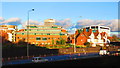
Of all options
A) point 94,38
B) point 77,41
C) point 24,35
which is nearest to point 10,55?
point 24,35

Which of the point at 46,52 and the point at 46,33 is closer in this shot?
the point at 46,52

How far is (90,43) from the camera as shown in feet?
279

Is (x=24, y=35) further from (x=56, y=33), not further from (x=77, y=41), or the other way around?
(x=77, y=41)

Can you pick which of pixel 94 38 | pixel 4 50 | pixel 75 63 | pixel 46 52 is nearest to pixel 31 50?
pixel 46 52

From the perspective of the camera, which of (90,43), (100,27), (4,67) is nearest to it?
(4,67)

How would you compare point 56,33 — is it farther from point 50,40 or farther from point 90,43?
point 90,43

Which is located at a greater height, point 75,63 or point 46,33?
point 46,33

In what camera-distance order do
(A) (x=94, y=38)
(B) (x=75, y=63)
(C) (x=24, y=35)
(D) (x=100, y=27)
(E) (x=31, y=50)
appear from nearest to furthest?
(B) (x=75, y=63)
(E) (x=31, y=50)
(C) (x=24, y=35)
(A) (x=94, y=38)
(D) (x=100, y=27)

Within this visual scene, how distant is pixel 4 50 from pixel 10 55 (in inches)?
128

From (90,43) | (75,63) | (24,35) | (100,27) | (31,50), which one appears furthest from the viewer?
(100,27)

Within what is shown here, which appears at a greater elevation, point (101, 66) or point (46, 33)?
point (46, 33)

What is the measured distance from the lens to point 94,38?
9525 cm

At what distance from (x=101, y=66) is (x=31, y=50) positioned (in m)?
24.2

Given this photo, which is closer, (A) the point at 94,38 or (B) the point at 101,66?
(B) the point at 101,66
